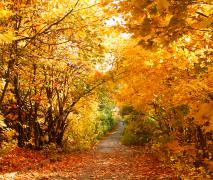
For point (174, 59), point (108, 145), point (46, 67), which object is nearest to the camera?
point (174, 59)

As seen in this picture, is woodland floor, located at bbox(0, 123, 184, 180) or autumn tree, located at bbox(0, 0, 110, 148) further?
woodland floor, located at bbox(0, 123, 184, 180)

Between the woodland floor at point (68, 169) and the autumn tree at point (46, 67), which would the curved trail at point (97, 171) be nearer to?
the woodland floor at point (68, 169)

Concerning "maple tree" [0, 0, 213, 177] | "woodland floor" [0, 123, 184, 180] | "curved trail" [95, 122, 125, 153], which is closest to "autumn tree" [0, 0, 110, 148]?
"maple tree" [0, 0, 213, 177]

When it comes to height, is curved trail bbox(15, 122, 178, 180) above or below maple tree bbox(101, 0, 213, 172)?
below

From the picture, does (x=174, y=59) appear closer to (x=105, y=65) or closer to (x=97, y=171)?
(x=97, y=171)

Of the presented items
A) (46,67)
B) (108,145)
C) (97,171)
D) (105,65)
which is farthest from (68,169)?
(108,145)

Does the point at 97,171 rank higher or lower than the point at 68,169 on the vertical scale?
lower

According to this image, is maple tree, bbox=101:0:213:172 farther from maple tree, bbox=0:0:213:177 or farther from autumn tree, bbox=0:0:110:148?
autumn tree, bbox=0:0:110:148

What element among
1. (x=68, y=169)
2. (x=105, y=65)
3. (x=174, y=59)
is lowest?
(x=68, y=169)

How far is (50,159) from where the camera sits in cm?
1475

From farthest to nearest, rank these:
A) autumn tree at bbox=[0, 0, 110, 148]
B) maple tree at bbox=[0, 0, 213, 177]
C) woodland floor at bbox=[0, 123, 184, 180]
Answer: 1. woodland floor at bbox=[0, 123, 184, 180]
2. autumn tree at bbox=[0, 0, 110, 148]
3. maple tree at bbox=[0, 0, 213, 177]

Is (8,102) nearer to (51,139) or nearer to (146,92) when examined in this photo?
(51,139)

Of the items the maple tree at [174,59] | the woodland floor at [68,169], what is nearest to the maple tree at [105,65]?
the maple tree at [174,59]

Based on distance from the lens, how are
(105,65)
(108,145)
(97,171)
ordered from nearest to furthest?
(97,171)
(105,65)
(108,145)
